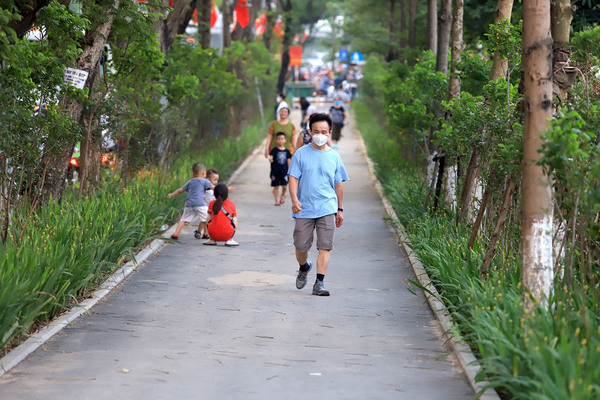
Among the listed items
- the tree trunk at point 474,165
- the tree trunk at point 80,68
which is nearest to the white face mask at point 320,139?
the tree trunk at point 474,165

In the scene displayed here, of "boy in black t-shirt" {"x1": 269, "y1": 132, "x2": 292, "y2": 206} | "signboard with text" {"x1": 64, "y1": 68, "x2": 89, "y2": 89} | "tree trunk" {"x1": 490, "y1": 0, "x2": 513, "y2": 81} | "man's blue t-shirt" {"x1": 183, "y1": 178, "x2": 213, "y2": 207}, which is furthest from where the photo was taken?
"boy in black t-shirt" {"x1": 269, "y1": 132, "x2": 292, "y2": 206}

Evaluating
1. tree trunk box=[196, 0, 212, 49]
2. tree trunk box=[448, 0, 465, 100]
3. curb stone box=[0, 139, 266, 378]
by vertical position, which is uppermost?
tree trunk box=[196, 0, 212, 49]

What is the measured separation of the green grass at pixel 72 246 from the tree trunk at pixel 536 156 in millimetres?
3866

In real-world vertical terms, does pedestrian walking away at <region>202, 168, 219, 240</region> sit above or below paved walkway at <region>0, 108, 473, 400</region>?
above

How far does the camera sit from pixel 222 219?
1357 cm

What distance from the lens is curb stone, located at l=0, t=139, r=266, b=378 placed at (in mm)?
7195

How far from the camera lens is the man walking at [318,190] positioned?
1011cm

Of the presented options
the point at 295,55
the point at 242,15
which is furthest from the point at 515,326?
the point at 295,55

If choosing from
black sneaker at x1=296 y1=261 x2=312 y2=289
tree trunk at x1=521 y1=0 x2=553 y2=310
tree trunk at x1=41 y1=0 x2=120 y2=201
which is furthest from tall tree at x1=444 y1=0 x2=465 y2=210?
tree trunk at x1=521 y1=0 x2=553 y2=310

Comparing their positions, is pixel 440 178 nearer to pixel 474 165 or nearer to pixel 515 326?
pixel 474 165

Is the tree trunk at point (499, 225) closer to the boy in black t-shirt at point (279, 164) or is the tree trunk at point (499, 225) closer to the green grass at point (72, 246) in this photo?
the green grass at point (72, 246)

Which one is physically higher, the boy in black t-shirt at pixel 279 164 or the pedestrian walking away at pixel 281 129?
the pedestrian walking away at pixel 281 129

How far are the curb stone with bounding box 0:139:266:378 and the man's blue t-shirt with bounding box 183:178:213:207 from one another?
28.2 inches

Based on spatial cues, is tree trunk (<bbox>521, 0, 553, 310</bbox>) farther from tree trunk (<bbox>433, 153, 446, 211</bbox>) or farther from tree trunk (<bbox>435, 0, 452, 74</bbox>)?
tree trunk (<bbox>435, 0, 452, 74</bbox>)
